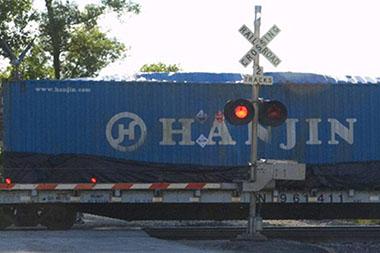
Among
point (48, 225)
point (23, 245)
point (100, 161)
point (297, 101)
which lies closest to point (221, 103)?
point (297, 101)

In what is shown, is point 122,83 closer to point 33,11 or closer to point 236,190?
point 236,190

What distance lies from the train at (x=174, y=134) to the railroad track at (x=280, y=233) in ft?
2.45

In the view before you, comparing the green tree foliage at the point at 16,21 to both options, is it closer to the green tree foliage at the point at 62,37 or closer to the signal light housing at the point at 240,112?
the green tree foliage at the point at 62,37

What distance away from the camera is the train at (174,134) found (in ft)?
61.3

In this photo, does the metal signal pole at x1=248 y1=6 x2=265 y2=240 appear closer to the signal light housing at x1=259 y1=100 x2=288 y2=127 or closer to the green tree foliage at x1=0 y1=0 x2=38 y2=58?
the signal light housing at x1=259 y1=100 x2=288 y2=127

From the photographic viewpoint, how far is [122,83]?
18875mm

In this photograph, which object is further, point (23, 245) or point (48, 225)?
point (48, 225)

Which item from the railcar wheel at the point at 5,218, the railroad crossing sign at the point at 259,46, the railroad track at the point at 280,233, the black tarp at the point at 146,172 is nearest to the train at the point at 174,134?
the black tarp at the point at 146,172

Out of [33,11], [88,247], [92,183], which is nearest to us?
[88,247]

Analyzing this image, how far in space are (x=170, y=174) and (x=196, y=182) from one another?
0.62 meters

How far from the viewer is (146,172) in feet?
62.1

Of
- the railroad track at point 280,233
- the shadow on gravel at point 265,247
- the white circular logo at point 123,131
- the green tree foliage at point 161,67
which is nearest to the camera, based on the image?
the shadow on gravel at point 265,247

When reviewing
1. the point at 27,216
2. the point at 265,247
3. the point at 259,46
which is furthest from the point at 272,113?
the point at 27,216

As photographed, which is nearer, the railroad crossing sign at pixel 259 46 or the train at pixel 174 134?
the railroad crossing sign at pixel 259 46
